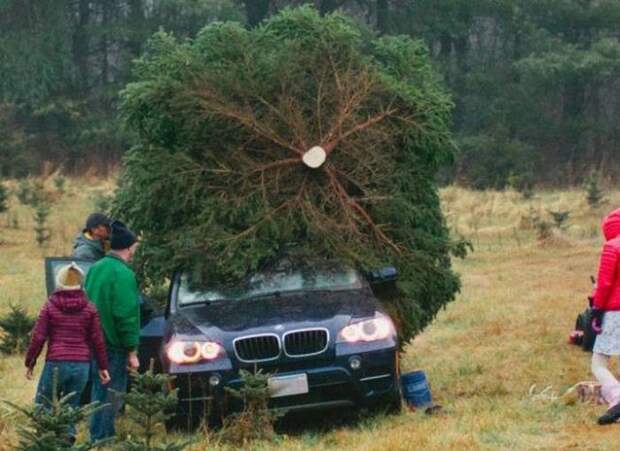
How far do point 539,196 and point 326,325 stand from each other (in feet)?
94.3

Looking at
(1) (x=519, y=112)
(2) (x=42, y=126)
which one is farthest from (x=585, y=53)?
(2) (x=42, y=126)

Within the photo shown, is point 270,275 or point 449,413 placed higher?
point 270,275

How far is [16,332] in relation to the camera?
1491cm

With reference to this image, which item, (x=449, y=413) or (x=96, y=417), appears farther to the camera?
(x=449, y=413)

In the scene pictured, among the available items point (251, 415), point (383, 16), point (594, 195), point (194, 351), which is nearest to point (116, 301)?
A: point (194, 351)

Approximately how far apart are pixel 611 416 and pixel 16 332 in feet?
27.6

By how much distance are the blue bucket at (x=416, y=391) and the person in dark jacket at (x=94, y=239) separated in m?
2.81

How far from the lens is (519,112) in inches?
2004

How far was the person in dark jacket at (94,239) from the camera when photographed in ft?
33.9

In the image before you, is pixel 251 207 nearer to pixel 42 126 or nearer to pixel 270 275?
pixel 270 275

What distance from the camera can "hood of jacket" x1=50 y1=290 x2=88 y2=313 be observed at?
852 cm

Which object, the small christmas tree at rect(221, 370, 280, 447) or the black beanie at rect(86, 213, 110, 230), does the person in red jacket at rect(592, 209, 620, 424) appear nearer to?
the small christmas tree at rect(221, 370, 280, 447)

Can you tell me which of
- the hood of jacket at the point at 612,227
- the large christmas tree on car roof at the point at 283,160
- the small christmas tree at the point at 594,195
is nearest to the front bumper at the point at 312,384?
the large christmas tree on car roof at the point at 283,160

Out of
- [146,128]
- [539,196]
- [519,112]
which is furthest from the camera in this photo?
[519,112]
